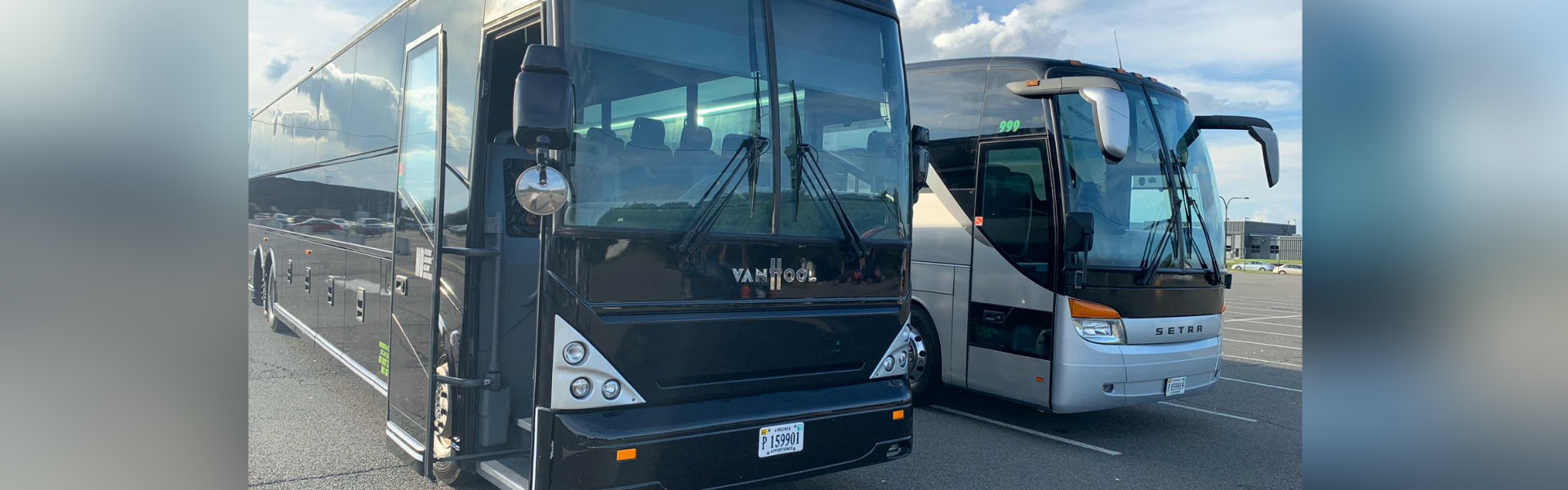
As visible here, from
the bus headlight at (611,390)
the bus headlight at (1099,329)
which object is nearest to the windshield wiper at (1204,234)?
the bus headlight at (1099,329)

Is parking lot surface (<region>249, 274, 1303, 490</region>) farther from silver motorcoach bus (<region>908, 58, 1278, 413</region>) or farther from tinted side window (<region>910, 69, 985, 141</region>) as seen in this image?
tinted side window (<region>910, 69, 985, 141</region>)

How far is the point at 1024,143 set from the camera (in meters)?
7.05

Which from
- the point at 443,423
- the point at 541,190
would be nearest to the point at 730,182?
the point at 541,190

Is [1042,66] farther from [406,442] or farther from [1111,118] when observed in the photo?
[406,442]

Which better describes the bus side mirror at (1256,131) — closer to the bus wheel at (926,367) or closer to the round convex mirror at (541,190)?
the bus wheel at (926,367)

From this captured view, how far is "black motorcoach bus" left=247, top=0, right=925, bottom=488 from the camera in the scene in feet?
12.2

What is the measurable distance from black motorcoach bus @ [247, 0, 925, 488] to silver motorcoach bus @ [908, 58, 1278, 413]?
2117 mm

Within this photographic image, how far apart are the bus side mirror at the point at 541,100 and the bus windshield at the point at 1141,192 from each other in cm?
434

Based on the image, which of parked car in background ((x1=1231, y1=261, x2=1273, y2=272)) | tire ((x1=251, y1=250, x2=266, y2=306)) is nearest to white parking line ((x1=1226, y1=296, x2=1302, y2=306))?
tire ((x1=251, y1=250, x2=266, y2=306))

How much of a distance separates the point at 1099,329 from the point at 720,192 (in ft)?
12.3

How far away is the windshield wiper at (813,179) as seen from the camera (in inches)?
171
